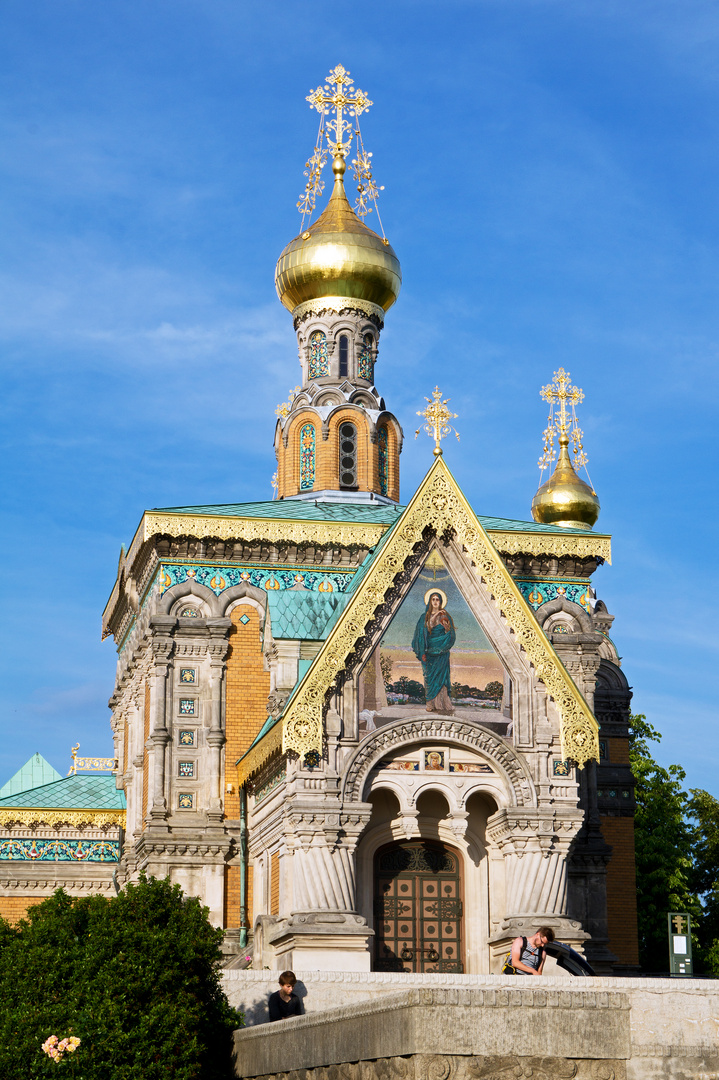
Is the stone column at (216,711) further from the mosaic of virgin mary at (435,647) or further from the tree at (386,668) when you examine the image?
the mosaic of virgin mary at (435,647)

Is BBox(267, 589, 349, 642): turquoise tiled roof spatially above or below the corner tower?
below

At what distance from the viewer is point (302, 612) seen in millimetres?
24438

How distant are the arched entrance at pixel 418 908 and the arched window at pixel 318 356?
32.7ft

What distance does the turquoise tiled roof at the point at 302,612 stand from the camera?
2395 cm

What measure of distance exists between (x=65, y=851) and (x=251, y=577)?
677 centimetres

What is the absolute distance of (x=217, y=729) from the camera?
24453 millimetres

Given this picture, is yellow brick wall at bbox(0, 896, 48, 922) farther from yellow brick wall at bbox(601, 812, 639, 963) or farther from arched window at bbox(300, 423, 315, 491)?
yellow brick wall at bbox(601, 812, 639, 963)

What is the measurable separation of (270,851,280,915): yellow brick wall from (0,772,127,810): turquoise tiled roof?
742cm

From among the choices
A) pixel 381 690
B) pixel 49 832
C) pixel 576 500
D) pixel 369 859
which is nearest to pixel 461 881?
pixel 369 859

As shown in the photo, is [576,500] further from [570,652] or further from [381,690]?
[381,690]

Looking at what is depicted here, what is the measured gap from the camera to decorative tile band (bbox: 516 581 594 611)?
2623 cm

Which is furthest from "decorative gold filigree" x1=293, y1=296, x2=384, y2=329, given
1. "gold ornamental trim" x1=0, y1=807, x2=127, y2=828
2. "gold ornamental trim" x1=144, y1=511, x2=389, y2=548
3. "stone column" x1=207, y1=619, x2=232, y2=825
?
"gold ornamental trim" x1=0, y1=807, x2=127, y2=828

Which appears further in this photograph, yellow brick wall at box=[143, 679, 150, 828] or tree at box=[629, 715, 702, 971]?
tree at box=[629, 715, 702, 971]

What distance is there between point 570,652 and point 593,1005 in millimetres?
14870
